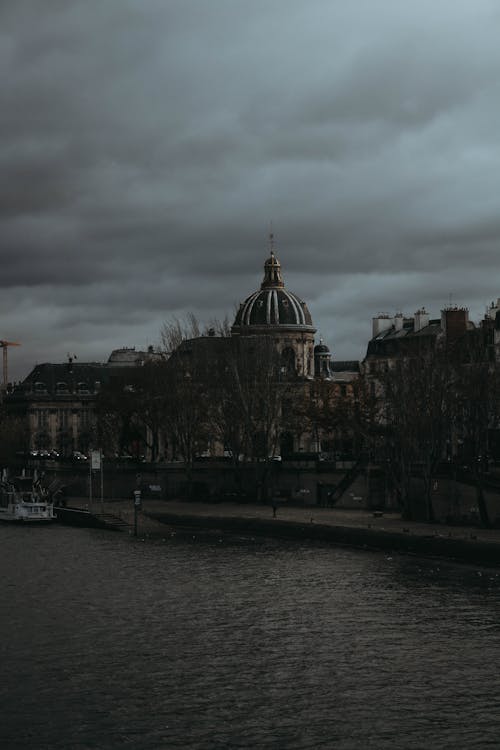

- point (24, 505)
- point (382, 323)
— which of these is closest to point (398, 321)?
point (382, 323)

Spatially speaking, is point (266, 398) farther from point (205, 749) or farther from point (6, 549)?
point (205, 749)

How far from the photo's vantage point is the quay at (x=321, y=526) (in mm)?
78750

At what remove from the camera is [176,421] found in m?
131

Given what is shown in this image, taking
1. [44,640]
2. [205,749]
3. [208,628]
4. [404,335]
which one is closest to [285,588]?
[208,628]

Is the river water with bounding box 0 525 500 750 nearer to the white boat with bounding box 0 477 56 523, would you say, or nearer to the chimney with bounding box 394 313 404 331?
the white boat with bounding box 0 477 56 523

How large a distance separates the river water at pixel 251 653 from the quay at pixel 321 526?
6.96ft

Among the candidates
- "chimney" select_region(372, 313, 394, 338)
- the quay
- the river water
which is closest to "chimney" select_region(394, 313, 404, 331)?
"chimney" select_region(372, 313, 394, 338)

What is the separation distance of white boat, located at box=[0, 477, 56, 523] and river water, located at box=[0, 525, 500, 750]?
3685 cm

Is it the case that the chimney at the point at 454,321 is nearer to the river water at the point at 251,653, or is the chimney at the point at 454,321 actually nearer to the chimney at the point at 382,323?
the chimney at the point at 382,323

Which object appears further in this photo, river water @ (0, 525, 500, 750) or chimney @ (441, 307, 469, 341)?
chimney @ (441, 307, 469, 341)

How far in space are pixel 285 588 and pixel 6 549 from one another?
1169 inches

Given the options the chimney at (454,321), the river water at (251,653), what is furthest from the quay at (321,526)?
the chimney at (454,321)

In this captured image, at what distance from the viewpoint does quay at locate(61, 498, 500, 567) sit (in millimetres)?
78750

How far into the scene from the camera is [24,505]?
390ft
